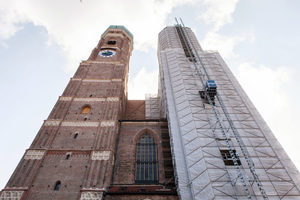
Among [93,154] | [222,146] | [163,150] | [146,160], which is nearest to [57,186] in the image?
[93,154]

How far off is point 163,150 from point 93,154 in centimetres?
567

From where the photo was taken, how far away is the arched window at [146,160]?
16047mm

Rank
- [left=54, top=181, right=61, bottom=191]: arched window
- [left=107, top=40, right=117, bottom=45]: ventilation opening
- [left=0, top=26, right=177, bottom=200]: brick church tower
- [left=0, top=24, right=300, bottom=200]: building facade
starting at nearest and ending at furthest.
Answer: [left=0, top=24, right=300, bottom=200]: building facade → [left=0, top=26, right=177, bottom=200]: brick church tower → [left=54, top=181, right=61, bottom=191]: arched window → [left=107, top=40, right=117, bottom=45]: ventilation opening

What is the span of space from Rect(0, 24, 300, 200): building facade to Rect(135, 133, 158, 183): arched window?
8 cm

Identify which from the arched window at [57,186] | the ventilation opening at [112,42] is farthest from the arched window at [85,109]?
the ventilation opening at [112,42]

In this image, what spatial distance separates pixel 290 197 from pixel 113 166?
1151 centimetres

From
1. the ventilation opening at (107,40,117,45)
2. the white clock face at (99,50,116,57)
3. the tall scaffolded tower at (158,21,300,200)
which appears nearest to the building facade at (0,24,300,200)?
the tall scaffolded tower at (158,21,300,200)

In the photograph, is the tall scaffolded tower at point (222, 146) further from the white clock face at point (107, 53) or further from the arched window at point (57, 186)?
the white clock face at point (107, 53)

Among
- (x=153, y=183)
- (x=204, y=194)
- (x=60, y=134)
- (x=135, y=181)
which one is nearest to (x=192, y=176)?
(x=204, y=194)

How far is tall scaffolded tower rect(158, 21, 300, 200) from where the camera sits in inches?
484

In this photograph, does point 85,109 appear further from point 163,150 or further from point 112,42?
point 112,42

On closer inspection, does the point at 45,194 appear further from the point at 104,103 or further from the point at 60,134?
the point at 104,103

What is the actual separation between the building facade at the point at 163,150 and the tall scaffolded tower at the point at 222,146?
6 centimetres

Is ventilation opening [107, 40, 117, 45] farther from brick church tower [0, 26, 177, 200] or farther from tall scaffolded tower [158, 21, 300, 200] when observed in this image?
tall scaffolded tower [158, 21, 300, 200]
